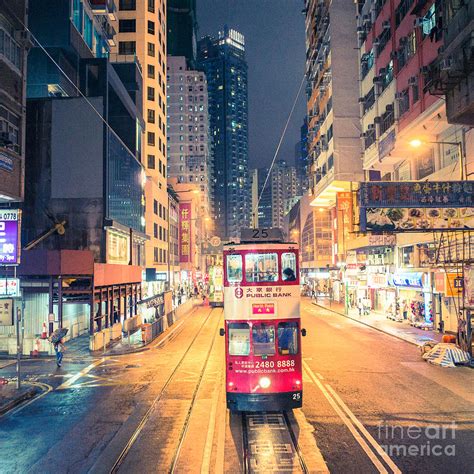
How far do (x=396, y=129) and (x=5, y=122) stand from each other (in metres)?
25.2

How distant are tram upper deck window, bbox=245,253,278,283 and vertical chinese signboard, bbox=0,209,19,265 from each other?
13794mm

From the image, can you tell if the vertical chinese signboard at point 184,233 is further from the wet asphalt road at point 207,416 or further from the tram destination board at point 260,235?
the tram destination board at point 260,235

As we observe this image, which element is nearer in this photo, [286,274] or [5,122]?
[286,274]

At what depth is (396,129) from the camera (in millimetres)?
34062

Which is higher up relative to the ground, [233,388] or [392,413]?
[233,388]

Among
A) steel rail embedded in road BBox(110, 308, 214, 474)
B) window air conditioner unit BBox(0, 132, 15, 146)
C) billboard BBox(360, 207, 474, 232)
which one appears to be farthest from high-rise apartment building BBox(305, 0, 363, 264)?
steel rail embedded in road BBox(110, 308, 214, 474)

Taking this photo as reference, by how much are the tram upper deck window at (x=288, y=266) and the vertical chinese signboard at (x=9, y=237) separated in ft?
47.6

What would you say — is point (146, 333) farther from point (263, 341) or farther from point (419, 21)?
point (419, 21)

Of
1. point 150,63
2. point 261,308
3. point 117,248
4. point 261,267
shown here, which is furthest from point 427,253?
point 150,63

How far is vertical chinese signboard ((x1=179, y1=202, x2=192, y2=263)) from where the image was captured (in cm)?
8912

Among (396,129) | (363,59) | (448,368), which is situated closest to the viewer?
(448,368)

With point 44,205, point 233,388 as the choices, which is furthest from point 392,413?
point 44,205

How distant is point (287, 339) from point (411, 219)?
10330 mm

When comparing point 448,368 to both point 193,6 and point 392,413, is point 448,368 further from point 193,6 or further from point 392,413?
point 193,6
